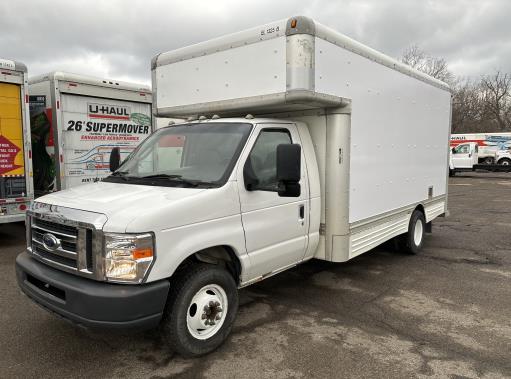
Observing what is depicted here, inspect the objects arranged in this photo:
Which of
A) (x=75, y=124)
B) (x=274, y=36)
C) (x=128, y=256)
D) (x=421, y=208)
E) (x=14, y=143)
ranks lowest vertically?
(x=421, y=208)

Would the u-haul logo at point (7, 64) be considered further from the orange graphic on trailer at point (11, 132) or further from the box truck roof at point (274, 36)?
the box truck roof at point (274, 36)

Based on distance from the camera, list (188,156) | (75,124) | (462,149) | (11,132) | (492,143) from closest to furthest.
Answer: (188,156), (11,132), (75,124), (462,149), (492,143)

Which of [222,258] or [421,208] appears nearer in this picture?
[222,258]

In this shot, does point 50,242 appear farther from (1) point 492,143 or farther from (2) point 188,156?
(1) point 492,143

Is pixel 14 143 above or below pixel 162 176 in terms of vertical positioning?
above

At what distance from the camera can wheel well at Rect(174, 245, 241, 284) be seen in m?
3.78

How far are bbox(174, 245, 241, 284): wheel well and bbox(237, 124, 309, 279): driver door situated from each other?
15 centimetres

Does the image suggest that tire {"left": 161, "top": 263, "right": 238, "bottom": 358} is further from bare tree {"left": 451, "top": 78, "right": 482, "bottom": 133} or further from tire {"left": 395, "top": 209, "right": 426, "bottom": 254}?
bare tree {"left": 451, "top": 78, "right": 482, "bottom": 133}

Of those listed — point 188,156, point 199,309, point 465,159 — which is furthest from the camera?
point 465,159

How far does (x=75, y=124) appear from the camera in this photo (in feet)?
27.5

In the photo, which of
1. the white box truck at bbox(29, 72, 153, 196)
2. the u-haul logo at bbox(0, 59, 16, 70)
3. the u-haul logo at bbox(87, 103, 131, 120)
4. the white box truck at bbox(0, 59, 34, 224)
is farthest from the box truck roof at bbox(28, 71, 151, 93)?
the u-haul logo at bbox(0, 59, 16, 70)

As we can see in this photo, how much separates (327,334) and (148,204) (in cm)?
218

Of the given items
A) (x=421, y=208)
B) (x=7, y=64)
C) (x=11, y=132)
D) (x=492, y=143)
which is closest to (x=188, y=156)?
(x=421, y=208)

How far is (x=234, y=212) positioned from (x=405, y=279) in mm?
3324
